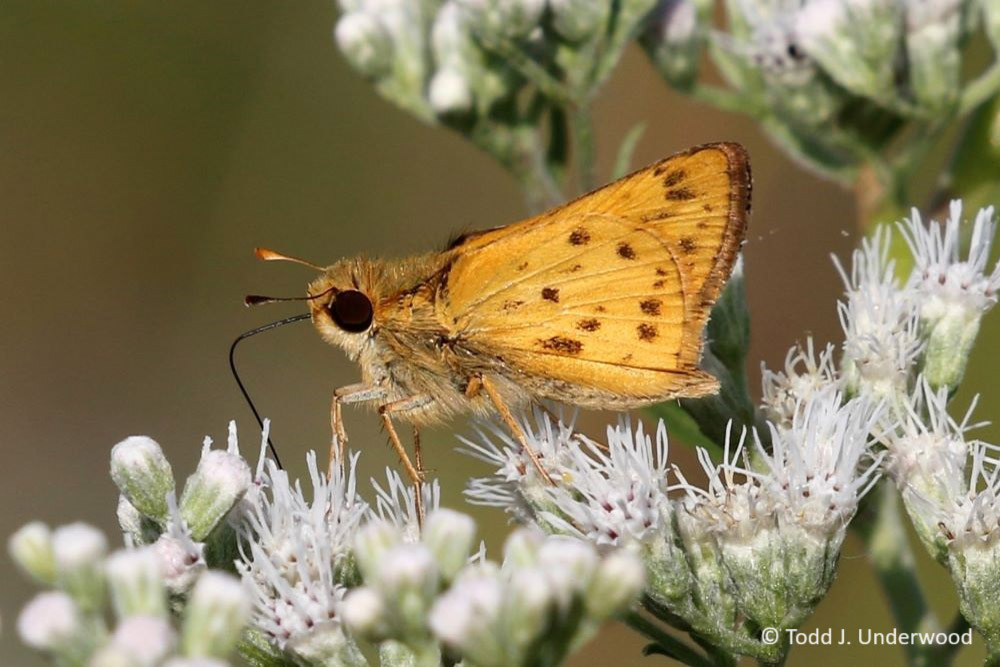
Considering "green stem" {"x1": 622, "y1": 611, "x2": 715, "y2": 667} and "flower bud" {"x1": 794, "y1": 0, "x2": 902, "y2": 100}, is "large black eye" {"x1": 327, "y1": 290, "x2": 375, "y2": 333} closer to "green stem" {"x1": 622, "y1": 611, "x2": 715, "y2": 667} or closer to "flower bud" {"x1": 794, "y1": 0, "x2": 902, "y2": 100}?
"green stem" {"x1": 622, "y1": 611, "x2": 715, "y2": 667}

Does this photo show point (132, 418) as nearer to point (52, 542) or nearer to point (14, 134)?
point (14, 134)

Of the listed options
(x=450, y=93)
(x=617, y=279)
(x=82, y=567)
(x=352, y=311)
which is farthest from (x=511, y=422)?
(x=450, y=93)

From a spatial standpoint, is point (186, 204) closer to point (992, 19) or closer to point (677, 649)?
point (992, 19)

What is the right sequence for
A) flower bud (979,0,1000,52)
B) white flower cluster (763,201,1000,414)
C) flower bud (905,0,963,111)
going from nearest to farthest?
1. white flower cluster (763,201,1000,414)
2. flower bud (905,0,963,111)
3. flower bud (979,0,1000,52)

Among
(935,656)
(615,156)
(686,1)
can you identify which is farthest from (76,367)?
(935,656)

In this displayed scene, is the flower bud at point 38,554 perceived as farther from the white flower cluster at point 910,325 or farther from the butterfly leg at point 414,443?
the white flower cluster at point 910,325

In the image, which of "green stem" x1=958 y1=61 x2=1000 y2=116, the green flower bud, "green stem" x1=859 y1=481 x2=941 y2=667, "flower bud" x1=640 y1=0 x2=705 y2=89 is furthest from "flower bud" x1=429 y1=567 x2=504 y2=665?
"flower bud" x1=640 y1=0 x2=705 y2=89
